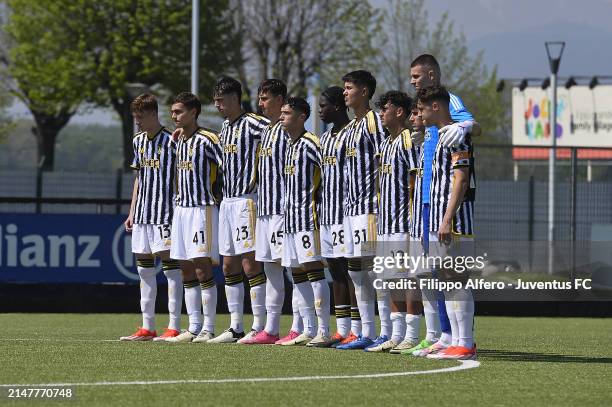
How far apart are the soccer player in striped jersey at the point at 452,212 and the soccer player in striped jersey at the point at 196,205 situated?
9.07ft

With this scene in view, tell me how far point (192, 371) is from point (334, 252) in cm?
298

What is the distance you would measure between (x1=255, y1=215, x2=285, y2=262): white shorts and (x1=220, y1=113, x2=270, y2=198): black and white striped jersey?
0.34m

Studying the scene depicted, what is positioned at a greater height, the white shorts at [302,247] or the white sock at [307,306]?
the white shorts at [302,247]

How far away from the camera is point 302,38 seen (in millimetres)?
49156

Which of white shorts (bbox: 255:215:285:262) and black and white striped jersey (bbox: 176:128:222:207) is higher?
black and white striped jersey (bbox: 176:128:222:207)

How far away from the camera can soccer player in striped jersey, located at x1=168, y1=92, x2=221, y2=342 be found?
12.6m

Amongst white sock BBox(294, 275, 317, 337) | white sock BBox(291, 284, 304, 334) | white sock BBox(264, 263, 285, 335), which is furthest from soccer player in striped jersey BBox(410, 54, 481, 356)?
white sock BBox(264, 263, 285, 335)

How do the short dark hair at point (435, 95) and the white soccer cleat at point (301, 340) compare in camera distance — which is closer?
the short dark hair at point (435, 95)

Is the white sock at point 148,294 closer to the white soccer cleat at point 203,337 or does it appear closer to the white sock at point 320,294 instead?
the white soccer cleat at point 203,337

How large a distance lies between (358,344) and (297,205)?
53.6 inches

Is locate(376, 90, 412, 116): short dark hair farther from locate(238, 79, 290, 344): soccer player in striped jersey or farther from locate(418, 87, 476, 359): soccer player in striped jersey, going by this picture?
locate(238, 79, 290, 344): soccer player in striped jersey

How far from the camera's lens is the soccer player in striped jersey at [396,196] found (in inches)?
451

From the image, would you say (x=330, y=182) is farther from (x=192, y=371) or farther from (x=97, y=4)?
(x=97, y=4)

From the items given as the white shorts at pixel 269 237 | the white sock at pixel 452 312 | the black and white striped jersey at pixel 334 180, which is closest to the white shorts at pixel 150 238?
the white shorts at pixel 269 237
